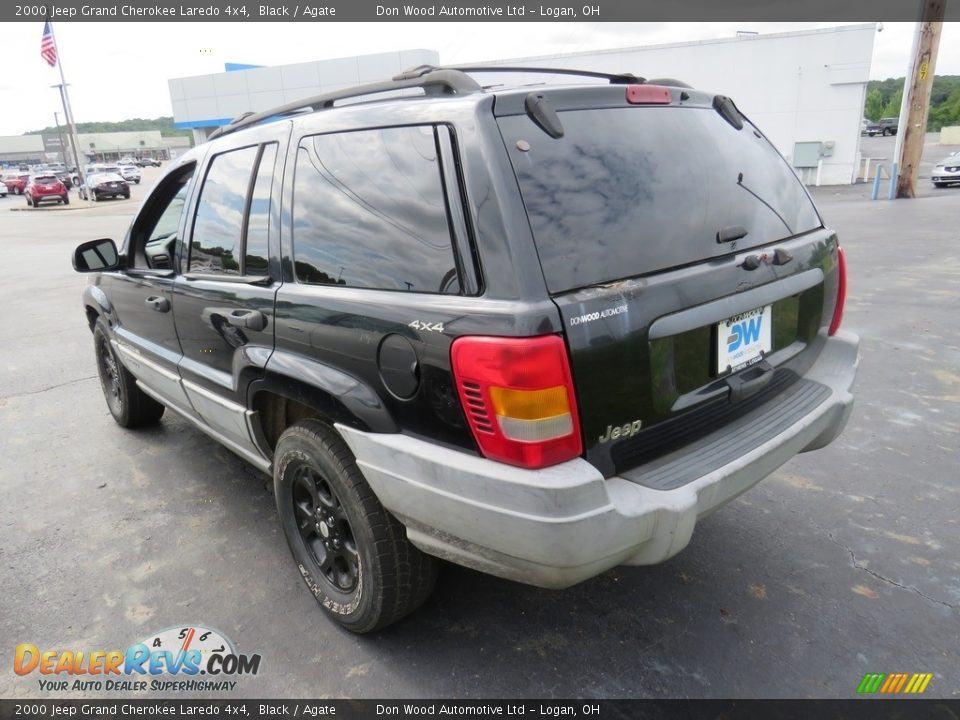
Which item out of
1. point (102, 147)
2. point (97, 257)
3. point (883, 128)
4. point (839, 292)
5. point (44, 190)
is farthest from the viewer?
point (102, 147)

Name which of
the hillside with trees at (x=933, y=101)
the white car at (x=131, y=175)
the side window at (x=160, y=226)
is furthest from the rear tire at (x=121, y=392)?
the white car at (x=131, y=175)

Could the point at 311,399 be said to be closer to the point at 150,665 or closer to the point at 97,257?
the point at 150,665

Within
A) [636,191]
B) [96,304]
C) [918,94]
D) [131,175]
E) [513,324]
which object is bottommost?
[131,175]

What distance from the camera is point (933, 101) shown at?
78438 millimetres

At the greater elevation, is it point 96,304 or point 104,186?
point 96,304

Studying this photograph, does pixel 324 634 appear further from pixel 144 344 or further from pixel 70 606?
pixel 144 344

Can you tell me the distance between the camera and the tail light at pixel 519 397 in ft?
5.78

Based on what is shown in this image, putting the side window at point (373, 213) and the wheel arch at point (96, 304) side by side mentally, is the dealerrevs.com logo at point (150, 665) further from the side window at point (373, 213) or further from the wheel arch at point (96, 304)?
the wheel arch at point (96, 304)

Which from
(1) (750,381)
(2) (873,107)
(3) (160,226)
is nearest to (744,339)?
(1) (750,381)

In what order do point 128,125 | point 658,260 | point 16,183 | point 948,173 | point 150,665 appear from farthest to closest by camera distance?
point 128,125
point 16,183
point 948,173
point 150,665
point 658,260

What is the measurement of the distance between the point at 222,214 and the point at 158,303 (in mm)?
777

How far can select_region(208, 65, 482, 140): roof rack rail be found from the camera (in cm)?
209

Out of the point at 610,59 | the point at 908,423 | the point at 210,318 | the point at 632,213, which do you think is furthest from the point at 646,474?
the point at 610,59

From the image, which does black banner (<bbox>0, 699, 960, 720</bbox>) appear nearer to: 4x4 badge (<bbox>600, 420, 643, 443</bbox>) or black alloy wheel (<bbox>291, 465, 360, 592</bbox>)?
black alloy wheel (<bbox>291, 465, 360, 592</bbox>)
